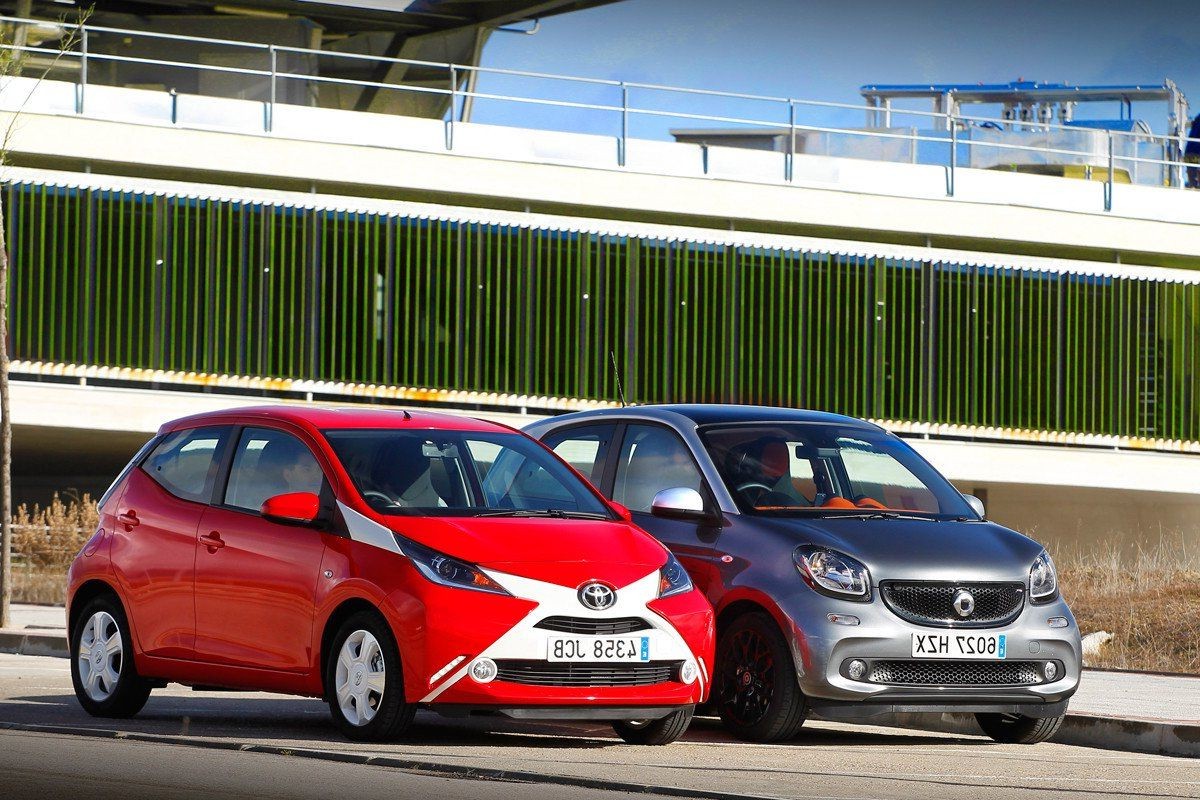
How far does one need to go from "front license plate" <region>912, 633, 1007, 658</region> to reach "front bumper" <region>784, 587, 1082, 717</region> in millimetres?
27

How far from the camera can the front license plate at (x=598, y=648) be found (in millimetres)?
9859

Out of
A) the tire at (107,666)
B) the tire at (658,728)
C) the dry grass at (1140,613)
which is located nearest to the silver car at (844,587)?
the tire at (658,728)

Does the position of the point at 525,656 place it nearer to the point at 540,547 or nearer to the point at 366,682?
the point at 540,547

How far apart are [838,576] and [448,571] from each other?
216 cm

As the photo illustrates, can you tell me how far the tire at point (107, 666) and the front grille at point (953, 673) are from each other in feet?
13.7

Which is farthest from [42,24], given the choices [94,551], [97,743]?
[97,743]

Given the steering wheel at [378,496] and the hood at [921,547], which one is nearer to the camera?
the steering wheel at [378,496]

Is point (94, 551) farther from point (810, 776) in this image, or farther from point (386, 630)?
point (810, 776)

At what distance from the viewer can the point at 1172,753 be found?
1086 centimetres

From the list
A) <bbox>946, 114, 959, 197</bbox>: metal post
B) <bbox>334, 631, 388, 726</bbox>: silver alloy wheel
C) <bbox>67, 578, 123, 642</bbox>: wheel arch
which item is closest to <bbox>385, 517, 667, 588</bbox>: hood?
<bbox>334, 631, 388, 726</bbox>: silver alloy wheel

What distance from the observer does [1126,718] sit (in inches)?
445

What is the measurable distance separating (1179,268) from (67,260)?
Answer: 1815 cm

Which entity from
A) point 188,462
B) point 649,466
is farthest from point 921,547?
point 188,462

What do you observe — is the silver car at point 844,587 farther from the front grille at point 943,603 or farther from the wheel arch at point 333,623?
the wheel arch at point 333,623
